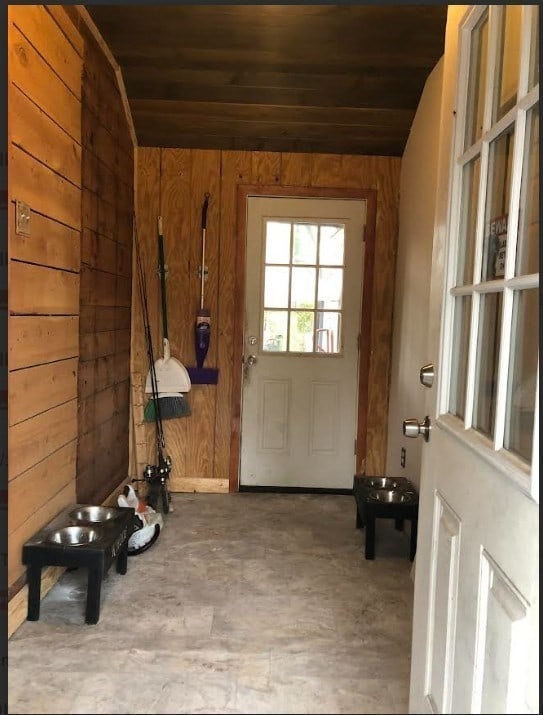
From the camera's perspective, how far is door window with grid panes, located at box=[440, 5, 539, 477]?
903 millimetres

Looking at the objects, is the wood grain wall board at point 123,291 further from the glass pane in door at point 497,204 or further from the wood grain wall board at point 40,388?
the glass pane in door at point 497,204

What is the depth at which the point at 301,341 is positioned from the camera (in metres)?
3.56

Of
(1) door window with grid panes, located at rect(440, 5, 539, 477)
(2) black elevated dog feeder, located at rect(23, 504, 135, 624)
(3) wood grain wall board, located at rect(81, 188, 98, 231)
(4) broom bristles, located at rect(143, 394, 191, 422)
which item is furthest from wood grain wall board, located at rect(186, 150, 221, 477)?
(1) door window with grid panes, located at rect(440, 5, 539, 477)

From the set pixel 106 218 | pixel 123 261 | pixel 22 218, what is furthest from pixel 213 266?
pixel 22 218

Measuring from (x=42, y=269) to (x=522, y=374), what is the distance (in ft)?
5.70

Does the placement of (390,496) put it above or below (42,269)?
below

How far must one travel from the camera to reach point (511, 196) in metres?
0.96

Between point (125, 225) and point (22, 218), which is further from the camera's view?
point (125, 225)

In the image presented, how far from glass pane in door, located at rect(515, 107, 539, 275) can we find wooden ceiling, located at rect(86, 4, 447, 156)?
1.90 meters

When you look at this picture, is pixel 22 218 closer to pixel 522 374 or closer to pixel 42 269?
pixel 42 269

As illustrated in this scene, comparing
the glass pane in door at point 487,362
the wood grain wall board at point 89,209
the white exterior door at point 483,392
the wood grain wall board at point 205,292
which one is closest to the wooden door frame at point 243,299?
the wood grain wall board at point 205,292

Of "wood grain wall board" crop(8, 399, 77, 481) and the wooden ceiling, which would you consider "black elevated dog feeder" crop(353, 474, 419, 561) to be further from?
the wooden ceiling

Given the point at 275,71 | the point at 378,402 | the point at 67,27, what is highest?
the point at 275,71

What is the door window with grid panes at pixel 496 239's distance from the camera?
2.96 feet
